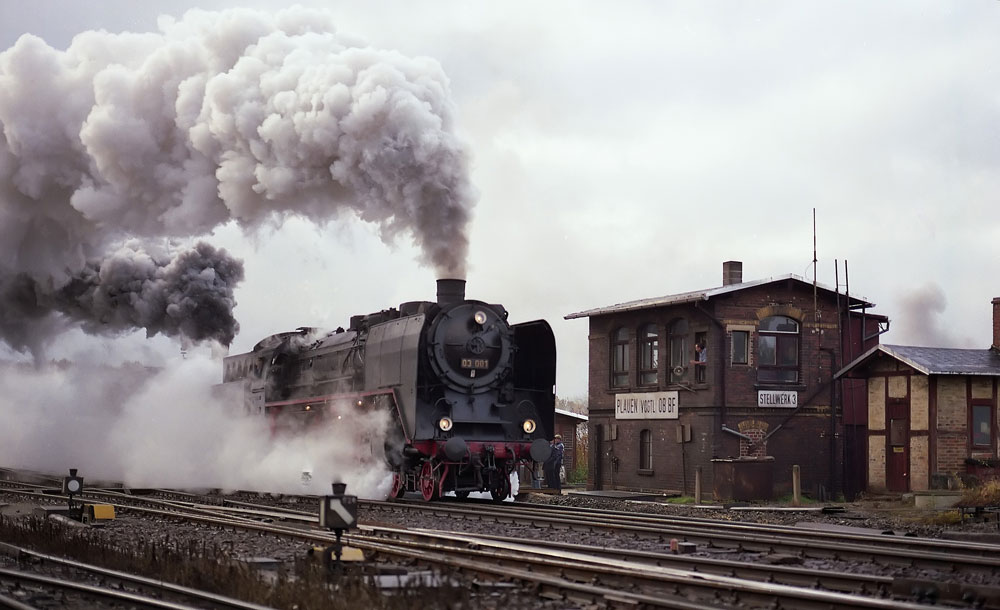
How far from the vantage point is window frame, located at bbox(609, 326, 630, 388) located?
29.7 metres

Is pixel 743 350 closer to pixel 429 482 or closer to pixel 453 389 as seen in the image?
pixel 453 389

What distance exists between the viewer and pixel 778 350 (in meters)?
27.6

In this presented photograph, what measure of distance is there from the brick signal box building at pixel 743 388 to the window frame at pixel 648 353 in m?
0.03

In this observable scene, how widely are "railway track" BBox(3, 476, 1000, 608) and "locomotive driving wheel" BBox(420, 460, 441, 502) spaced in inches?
73.8

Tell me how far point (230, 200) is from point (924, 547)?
55.4 feet

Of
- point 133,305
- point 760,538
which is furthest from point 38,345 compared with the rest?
point 760,538

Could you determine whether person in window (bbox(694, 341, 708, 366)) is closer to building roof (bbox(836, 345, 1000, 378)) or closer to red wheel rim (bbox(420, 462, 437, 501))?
building roof (bbox(836, 345, 1000, 378))

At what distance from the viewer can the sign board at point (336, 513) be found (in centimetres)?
1031

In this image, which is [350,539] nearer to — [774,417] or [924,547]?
[924,547]

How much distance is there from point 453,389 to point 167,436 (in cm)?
1173

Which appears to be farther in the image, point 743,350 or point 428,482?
point 743,350

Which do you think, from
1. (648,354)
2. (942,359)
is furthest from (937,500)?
(648,354)

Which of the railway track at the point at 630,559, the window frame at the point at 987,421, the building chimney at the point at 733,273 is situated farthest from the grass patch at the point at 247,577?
the building chimney at the point at 733,273

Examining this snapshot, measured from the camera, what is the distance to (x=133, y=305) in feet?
106
